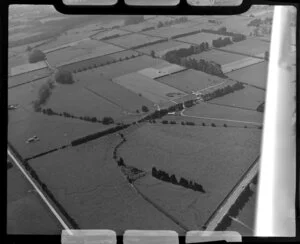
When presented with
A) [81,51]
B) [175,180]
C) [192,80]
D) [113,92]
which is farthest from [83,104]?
[175,180]

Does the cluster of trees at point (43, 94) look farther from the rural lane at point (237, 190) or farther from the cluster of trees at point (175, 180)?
the rural lane at point (237, 190)

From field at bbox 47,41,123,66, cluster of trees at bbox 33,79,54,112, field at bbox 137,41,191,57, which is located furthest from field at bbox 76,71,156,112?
field at bbox 137,41,191,57

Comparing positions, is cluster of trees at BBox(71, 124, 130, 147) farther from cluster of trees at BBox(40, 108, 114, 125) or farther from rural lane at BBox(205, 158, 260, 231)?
rural lane at BBox(205, 158, 260, 231)

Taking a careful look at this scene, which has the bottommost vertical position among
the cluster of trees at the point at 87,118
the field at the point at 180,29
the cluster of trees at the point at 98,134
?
the cluster of trees at the point at 98,134

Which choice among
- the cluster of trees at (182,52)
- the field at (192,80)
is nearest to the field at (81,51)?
the cluster of trees at (182,52)

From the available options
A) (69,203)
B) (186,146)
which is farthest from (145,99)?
(69,203)

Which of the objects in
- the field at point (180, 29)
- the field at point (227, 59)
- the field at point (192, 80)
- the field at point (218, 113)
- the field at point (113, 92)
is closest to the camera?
the field at point (180, 29)

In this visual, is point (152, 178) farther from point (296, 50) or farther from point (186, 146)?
point (296, 50)
